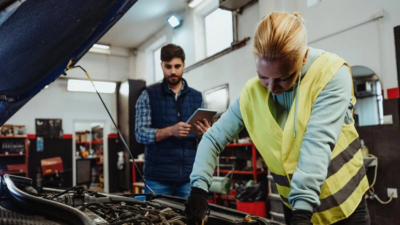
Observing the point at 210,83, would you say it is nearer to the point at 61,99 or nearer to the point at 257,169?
the point at 257,169

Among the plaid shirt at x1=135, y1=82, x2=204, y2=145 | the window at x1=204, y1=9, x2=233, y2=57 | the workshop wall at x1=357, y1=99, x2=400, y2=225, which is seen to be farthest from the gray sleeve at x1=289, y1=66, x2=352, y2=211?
the window at x1=204, y1=9, x2=233, y2=57

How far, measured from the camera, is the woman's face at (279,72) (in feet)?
2.77

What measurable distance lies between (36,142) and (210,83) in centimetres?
512

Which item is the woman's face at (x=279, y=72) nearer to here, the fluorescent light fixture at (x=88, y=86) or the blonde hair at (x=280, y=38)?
the blonde hair at (x=280, y=38)

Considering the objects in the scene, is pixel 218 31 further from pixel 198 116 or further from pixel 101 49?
pixel 198 116

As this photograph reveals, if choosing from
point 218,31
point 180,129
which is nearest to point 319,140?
point 180,129

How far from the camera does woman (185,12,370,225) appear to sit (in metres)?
0.82

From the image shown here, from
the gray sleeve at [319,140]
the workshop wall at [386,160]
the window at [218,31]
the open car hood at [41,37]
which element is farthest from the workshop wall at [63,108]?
the gray sleeve at [319,140]

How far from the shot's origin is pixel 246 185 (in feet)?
15.3

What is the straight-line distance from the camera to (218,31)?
21.6 ft

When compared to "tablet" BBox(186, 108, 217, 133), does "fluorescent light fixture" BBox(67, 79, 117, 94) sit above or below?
above

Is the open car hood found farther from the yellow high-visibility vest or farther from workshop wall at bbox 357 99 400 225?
workshop wall at bbox 357 99 400 225

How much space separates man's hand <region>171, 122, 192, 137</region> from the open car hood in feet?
2.26

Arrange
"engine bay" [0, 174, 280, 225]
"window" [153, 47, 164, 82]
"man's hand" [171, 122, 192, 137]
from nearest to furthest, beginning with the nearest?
"engine bay" [0, 174, 280, 225] < "man's hand" [171, 122, 192, 137] < "window" [153, 47, 164, 82]
